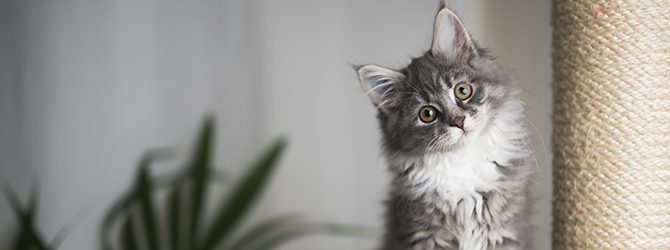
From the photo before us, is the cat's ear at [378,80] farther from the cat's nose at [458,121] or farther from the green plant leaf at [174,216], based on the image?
the green plant leaf at [174,216]

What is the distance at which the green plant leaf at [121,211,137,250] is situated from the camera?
1.32 metres

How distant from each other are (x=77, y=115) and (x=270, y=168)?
1136mm

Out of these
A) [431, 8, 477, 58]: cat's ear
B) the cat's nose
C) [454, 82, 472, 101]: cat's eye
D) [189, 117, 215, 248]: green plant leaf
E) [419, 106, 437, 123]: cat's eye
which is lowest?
[189, 117, 215, 248]: green plant leaf

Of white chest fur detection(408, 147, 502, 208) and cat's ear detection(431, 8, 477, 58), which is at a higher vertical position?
cat's ear detection(431, 8, 477, 58)

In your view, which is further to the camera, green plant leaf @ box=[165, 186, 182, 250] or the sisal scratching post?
green plant leaf @ box=[165, 186, 182, 250]

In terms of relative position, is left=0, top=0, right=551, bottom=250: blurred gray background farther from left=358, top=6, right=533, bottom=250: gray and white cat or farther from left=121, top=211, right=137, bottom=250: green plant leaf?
left=358, top=6, right=533, bottom=250: gray and white cat

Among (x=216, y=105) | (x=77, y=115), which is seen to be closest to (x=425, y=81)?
(x=216, y=105)

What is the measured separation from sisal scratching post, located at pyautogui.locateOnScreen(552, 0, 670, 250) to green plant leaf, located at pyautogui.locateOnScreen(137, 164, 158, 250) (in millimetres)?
1249

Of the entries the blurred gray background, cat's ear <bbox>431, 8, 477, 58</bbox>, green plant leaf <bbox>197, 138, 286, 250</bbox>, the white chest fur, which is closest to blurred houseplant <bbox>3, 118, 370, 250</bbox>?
green plant leaf <bbox>197, 138, 286, 250</bbox>

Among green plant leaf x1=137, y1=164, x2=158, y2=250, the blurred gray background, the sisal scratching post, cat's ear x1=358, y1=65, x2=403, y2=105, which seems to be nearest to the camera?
the sisal scratching post

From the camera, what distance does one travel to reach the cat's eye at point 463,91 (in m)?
0.96

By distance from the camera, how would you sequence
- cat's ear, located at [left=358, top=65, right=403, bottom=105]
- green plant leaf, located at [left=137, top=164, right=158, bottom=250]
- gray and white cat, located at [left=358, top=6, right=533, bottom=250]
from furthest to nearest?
1. green plant leaf, located at [left=137, top=164, right=158, bottom=250]
2. cat's ear, located at [left=358, top=65, right=403, bottom=105]
3. gray and white cat, located at [left=358, top=6, right=533, bottom=250]

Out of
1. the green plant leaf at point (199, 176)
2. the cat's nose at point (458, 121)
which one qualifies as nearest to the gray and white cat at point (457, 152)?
the cat's nose at point (458, 121)

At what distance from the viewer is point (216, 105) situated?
1963mm
